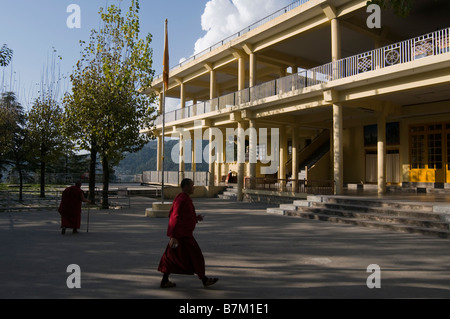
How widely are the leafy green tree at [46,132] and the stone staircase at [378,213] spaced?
41.6ft

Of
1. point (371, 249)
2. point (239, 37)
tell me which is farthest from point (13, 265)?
point (239, 37)

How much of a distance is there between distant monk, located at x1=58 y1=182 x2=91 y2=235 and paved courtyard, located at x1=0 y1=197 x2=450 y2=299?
10.3 inches

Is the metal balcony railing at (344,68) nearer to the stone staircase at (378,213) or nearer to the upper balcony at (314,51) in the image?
Answer: the upper balcony at (314,51)

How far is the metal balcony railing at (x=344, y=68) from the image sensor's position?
11555 millimetres

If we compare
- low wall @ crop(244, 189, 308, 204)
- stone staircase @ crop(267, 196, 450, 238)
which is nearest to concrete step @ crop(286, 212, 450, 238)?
stone staircase @ crop(267, 196, 450, 238)

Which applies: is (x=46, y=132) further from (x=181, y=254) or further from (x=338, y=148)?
(x=181, y=254)

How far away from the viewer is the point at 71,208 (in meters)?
8.73

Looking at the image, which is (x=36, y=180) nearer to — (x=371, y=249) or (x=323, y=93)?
(x=323, y=93)

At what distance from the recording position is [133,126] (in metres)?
15.0

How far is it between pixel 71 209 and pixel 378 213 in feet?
28.5

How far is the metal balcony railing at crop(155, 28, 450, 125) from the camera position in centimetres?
1155

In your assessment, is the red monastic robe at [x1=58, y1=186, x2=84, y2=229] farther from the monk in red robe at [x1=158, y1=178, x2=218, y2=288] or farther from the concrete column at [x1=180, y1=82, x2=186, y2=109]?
the concrete column at [x1=180, y1=82, x2=186, y2=109]

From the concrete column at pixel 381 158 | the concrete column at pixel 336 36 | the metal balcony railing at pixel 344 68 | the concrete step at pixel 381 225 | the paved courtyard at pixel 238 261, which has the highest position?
the concrete column at pixel 336 36

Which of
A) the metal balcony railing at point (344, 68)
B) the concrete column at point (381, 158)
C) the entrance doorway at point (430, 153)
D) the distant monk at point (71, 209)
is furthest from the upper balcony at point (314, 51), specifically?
the distant monk at point (71, 209)
